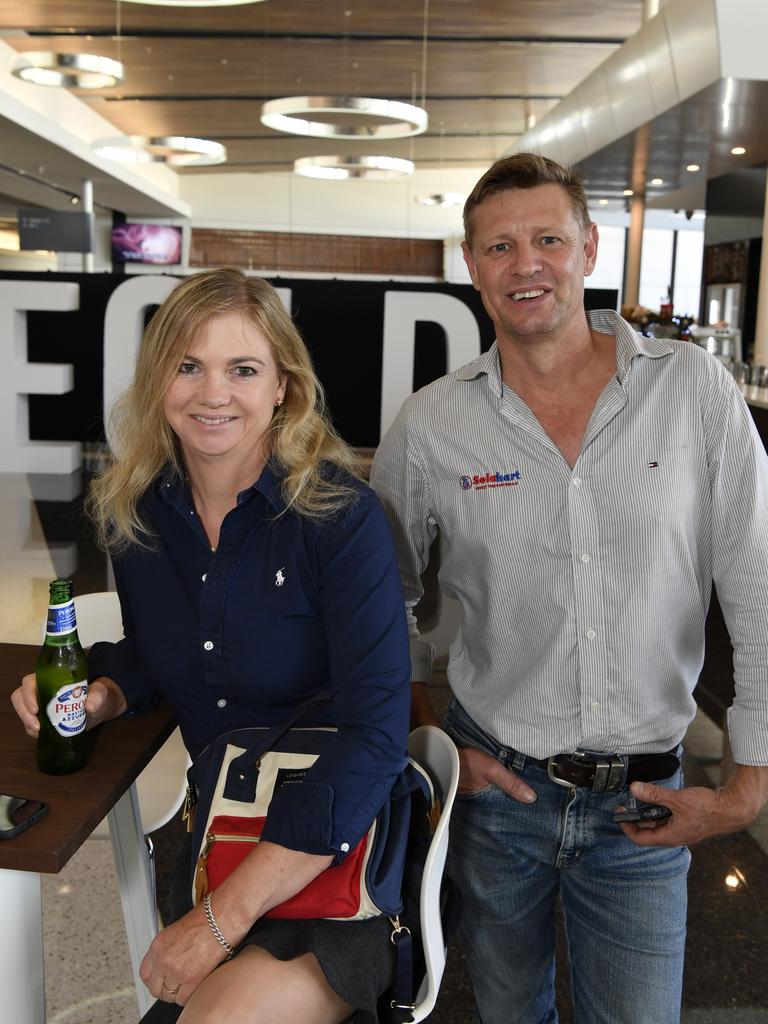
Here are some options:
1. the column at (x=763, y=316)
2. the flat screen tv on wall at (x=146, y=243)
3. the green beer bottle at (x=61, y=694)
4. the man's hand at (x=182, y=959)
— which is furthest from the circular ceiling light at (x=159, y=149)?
the man's hand at (x=182, y=959)

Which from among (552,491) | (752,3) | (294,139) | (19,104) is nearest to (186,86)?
(19,104)

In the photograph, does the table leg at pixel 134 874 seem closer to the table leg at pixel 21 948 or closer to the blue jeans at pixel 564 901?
the table leg at pixel 21 948

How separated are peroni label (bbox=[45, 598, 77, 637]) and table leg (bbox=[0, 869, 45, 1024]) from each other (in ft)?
1.04

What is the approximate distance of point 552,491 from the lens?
1.51 m

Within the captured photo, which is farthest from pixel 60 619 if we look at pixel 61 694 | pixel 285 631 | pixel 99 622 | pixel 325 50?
pixel 325 50

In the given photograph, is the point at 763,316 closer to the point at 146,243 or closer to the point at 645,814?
the point at 645,814

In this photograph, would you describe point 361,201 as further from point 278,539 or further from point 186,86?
point 278,539

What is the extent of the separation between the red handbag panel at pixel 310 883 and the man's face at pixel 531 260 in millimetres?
833

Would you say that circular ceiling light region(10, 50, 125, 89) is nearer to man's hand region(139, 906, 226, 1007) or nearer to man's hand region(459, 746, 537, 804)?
man's hand region(459, 746, 537, 804)

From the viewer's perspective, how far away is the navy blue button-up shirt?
4.31 ft

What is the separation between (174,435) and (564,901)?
1.01 m

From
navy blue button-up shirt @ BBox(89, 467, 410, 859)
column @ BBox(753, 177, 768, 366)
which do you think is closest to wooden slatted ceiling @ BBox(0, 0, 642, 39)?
column @ BBox(753, 177, 768, 366)

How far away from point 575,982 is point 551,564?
2.26 ft

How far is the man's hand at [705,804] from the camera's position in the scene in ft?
4.72
